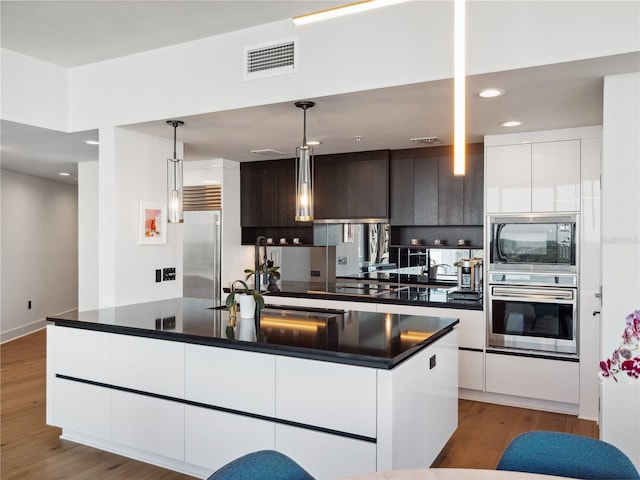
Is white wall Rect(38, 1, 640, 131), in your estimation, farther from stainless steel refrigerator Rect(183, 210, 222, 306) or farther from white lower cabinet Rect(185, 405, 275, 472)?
white lower cabinet Rect(185, 405, 275, 472)

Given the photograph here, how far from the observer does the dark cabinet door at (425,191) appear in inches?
201

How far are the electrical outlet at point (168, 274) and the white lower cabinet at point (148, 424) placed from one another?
1.43 m

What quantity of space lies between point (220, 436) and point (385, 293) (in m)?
2.53

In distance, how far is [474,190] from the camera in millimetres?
4918

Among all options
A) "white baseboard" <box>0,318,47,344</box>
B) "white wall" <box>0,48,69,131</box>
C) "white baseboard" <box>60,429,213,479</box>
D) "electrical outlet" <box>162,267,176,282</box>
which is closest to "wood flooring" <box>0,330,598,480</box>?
"white baseboard" <box>60,429,213,479</box>

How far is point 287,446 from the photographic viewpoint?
2.66 m

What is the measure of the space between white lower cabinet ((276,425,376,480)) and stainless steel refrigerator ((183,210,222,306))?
3.27 m

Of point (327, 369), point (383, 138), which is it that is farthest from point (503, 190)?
point (327, 369)

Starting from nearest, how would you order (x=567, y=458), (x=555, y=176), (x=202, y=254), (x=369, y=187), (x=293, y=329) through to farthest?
1. (x=567, y=458)
2. (x=293, y=329)
3. (x=555, y=176)
4. (x=369, y=187)
5. (x=202, y=254)

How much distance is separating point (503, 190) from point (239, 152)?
2.66 meters

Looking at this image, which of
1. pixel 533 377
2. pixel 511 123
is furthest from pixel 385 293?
pixel 511 123

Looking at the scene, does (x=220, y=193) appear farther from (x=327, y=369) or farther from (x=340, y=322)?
(x=327, y=369)

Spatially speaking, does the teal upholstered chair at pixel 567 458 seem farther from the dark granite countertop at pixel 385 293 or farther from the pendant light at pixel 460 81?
the dark granite countertop at pixel 385 293

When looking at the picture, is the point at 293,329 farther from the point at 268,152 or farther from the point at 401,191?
the point at 268,152
